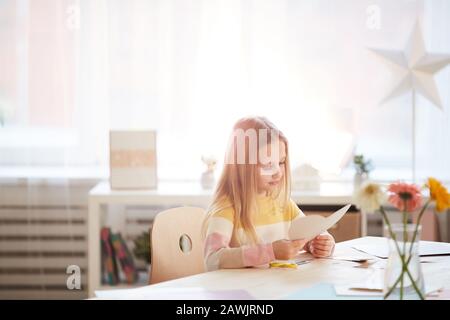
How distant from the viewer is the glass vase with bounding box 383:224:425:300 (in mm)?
1572

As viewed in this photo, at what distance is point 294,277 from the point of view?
73.9 inches

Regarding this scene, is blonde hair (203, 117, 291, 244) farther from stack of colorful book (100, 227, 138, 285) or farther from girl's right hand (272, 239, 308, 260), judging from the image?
stack of colorful book (100, 227, 138, 285)

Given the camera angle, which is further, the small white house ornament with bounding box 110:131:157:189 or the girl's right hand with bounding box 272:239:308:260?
the small white house ornament with bounding box 110:131:157:189

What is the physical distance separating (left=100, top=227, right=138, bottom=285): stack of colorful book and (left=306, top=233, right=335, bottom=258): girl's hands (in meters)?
1.49

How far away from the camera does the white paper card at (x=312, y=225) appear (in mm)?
1905

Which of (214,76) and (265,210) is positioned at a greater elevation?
(214,76)

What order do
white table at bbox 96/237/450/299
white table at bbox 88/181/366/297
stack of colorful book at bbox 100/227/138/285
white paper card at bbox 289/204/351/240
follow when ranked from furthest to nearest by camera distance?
stack of colorful book at bbox 100/227/138/285
white table at bbox 88/181/366/297
white paper card at bbox 289/204/351/240
white table at bbox 96/237/450/299

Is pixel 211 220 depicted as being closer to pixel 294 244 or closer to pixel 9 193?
pixel 294 244

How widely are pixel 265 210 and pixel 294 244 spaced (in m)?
0.24

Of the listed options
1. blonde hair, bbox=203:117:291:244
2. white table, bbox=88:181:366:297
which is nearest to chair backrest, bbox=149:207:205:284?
blonde hair, bbox=203:117:291:244

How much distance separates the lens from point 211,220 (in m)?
2.11

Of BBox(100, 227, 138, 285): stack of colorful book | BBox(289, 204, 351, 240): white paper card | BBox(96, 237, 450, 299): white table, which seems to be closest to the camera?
BBox(96, 237, 450, 299): white table

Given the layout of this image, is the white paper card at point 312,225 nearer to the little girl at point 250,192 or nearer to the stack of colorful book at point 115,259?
the little girl at point 250,192
